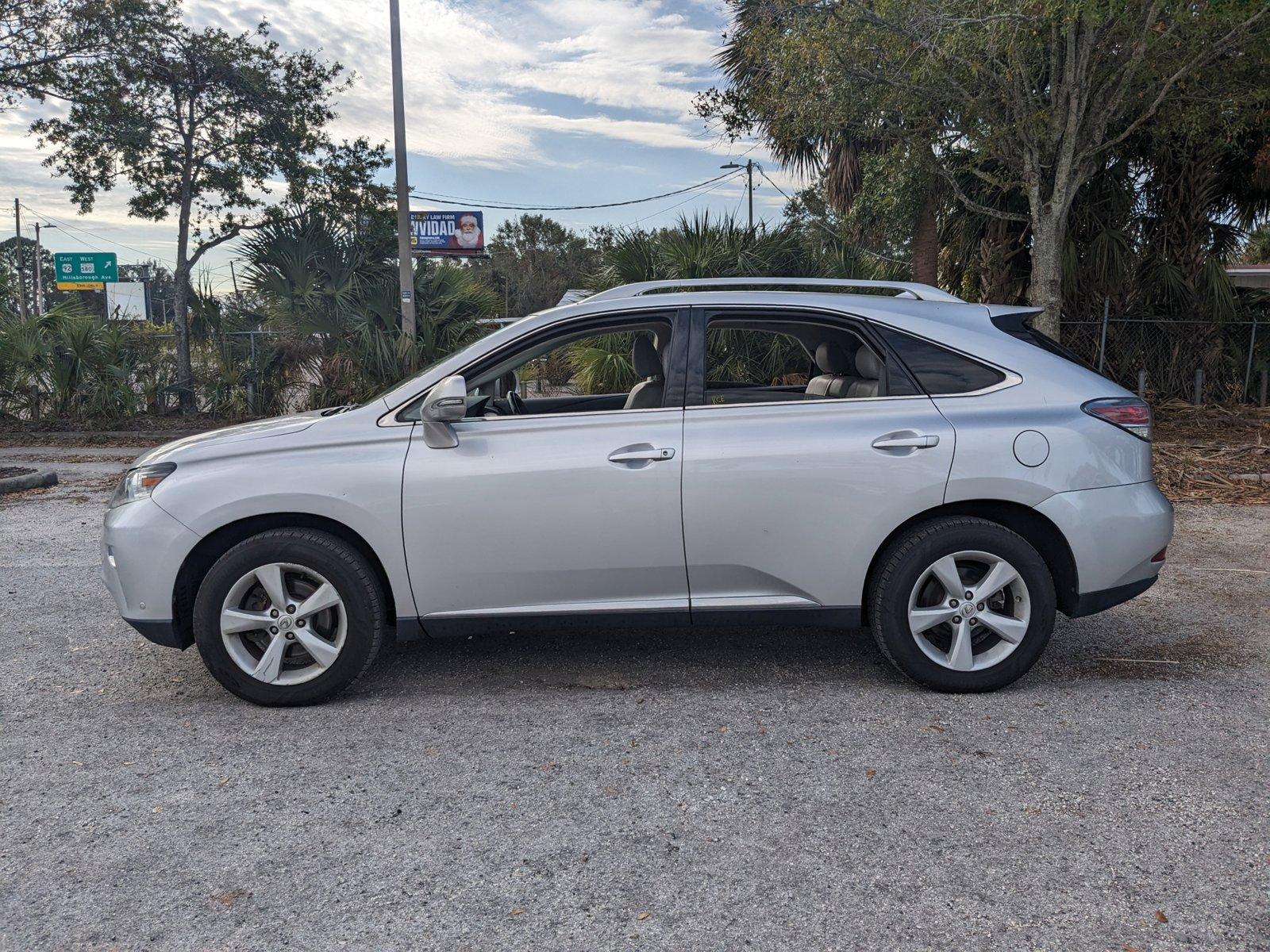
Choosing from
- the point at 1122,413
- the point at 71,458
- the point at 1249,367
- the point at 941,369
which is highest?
the point at 1249,367

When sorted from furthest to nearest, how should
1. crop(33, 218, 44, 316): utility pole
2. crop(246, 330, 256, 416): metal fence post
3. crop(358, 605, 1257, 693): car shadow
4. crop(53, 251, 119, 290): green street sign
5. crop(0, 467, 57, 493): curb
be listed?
crop(53, 251, 119, 290): green street sign → crop(33, 218, 44, 316): utility pole → crop(246, 330, 256, 416): metal fence post → crop(0, 467, 57, 493): curb → crop(358, 605, 1257, 693): car shadow

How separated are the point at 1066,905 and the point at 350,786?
2.26 metres

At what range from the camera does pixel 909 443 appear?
4141 millimetres

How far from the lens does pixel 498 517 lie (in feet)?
13.4

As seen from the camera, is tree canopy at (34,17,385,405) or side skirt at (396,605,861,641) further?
tree canopy at (34,17,385,405)

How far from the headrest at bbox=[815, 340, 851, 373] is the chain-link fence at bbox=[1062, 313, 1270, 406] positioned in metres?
12.4

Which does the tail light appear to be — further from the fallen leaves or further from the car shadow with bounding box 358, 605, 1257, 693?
the fallen leaves

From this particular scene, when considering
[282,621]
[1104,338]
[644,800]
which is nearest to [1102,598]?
[644,800]

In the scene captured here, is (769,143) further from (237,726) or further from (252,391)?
(237,726)

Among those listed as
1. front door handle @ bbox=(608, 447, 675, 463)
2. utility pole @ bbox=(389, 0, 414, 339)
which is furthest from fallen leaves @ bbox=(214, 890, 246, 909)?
utility pole @ bbox=(389, 0, 414, 339)

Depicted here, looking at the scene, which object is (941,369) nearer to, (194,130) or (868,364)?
(868,364)

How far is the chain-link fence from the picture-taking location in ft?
52.3

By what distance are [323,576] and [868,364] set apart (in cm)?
249

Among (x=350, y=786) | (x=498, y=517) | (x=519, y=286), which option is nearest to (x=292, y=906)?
(x=350, y=786)
